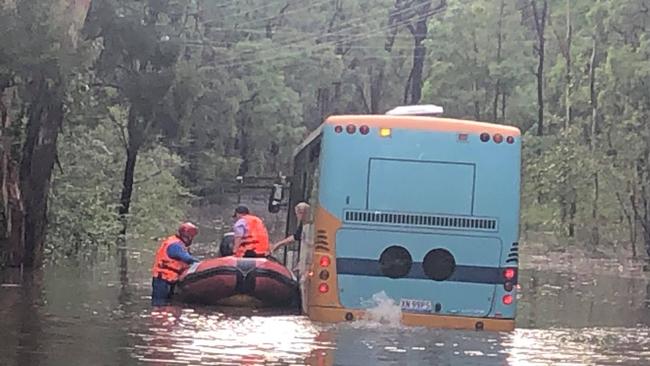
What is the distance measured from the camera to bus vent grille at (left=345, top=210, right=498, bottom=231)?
16.4 metres

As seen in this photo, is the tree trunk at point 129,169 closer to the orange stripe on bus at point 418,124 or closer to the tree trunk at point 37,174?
the tree trunk at point 37,174

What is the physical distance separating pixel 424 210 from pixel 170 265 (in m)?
5.27

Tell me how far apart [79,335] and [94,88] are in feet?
78.3

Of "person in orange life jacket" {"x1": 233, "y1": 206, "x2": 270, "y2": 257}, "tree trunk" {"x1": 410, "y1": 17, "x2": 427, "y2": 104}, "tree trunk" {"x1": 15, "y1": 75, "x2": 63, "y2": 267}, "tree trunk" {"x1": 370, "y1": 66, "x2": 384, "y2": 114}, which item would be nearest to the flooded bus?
"person in orange life jacket" {"x1": 233, "y1": 206, "x2": 270, "y2": 257}

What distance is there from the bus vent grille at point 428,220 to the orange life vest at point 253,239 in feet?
12.8

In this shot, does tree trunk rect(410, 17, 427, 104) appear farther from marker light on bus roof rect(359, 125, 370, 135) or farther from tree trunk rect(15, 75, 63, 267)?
marker light on bus roof rect(359, 125, 370, 135)

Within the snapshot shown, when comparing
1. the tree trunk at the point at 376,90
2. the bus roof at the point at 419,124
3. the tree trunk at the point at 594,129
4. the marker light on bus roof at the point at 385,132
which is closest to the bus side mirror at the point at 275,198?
the bus roof at the point at 419,124

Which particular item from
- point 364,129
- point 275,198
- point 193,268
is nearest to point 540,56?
point 275,198

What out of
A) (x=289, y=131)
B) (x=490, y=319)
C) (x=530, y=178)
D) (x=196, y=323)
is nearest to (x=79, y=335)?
(x=196, y=323)

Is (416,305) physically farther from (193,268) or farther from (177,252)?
(177,252)

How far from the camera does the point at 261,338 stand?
1552cm

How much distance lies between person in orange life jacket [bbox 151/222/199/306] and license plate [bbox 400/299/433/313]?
4.70 m

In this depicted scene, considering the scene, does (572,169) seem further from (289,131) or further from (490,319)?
(490,319)

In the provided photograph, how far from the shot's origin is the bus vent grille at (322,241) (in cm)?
1638
